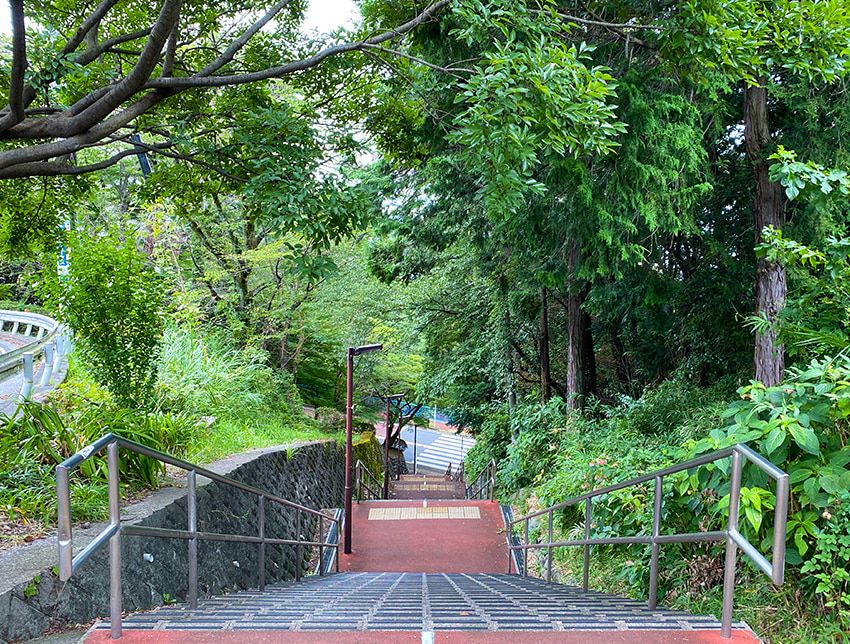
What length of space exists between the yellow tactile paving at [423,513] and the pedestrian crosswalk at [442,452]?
2687 centimetres

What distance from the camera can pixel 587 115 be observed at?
387cm

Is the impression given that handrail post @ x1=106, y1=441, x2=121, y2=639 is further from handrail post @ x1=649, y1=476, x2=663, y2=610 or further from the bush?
handrail post @ x1=649, y1=476, x2=663, y2=610

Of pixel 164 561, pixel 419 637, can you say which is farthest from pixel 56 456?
pixel 419 637

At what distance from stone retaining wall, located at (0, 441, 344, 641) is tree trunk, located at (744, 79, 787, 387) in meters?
5.90

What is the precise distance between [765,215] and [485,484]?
36.7ft

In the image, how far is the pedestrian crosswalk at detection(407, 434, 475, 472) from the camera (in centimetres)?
4147

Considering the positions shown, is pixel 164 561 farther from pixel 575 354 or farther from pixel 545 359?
pixel 545 359

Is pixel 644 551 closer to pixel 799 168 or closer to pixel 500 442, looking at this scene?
pixel 799 168

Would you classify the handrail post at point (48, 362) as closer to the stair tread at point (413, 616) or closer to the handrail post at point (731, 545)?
A: the stair tread at point (413, 616)

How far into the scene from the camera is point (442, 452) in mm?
45656

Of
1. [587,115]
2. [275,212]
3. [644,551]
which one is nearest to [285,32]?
[275,212]

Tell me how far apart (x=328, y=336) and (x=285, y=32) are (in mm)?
11632

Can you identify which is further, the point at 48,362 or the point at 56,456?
the point at 48,362

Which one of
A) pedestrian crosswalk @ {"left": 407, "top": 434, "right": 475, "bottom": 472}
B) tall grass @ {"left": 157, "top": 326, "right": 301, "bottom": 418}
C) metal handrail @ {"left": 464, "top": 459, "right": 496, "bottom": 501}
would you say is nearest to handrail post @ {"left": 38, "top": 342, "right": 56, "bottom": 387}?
tall grass @ {"left": 157, "top": 326, "right": 301, "bottom": 418}
